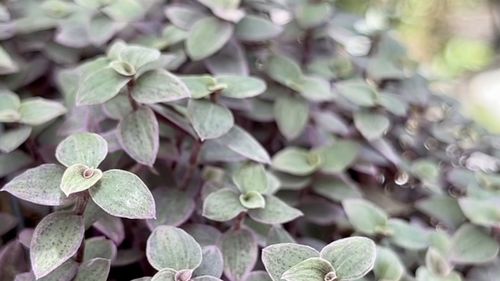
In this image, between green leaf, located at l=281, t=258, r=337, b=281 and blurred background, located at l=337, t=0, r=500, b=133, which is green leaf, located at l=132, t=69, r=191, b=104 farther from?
blurred background, located at l=337, t=0, r=500, b=133

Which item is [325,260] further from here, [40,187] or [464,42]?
→ [464,42]

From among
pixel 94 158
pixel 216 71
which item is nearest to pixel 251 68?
pixel 216 71

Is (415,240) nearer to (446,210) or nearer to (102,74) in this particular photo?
(446,210)

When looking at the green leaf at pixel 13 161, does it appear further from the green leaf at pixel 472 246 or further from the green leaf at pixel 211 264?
the green leaf at pixel 472 246

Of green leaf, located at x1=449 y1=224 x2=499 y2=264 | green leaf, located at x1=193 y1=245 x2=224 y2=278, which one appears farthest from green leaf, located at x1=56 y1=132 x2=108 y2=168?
green leaf, located at x1=449 y1=224 x2=499 y2=264

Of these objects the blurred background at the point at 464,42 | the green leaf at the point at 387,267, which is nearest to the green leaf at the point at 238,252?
the green leaf at the point at 387,267

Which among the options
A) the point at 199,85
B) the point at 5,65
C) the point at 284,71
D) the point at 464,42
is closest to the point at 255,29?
the point at 284,71

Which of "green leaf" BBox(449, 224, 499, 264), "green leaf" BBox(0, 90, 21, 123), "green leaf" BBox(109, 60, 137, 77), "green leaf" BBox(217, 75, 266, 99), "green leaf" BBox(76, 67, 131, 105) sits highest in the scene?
"green leaf" BBox(109, 60, 137, 77)
